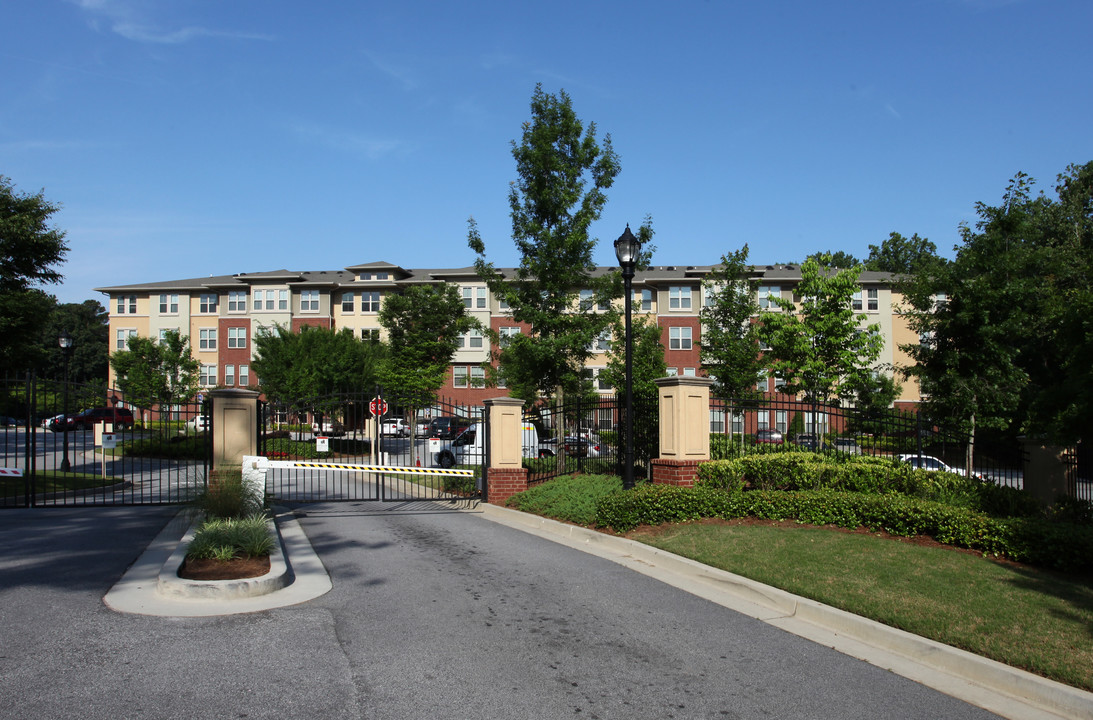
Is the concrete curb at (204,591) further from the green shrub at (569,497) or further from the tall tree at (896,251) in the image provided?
the tall tree at (896,251)

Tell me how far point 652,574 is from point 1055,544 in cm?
453

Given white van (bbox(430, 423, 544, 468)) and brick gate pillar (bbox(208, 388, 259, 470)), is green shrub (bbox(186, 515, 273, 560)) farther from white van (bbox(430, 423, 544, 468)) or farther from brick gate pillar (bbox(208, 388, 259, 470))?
white van (bbox(430, 423, 544, 468))

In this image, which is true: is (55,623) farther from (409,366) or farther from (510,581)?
(409,366)

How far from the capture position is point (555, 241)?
18922mm

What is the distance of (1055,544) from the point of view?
343 inches

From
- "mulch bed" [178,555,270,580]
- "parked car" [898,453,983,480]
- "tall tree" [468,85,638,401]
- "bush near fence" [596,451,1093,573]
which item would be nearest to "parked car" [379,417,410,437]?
"tall tree" [468,85,638,401]

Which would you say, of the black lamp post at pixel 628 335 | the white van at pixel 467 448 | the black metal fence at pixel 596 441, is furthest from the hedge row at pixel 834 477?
the white van at pixel 467 448

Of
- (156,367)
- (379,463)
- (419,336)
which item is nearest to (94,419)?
(156,367)

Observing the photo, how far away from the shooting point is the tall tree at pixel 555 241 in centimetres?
1905

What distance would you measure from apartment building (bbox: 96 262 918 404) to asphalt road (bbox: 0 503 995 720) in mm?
45645

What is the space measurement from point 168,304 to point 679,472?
57.3m

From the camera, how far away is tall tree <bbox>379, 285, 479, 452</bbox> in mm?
38031

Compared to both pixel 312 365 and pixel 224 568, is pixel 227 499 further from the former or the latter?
pixel 312 365

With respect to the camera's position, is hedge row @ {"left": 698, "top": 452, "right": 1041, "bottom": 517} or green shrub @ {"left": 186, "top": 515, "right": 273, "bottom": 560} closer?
green shrub @ {"left": 186, "top": 515, "right": 273, "bottom": 560}
